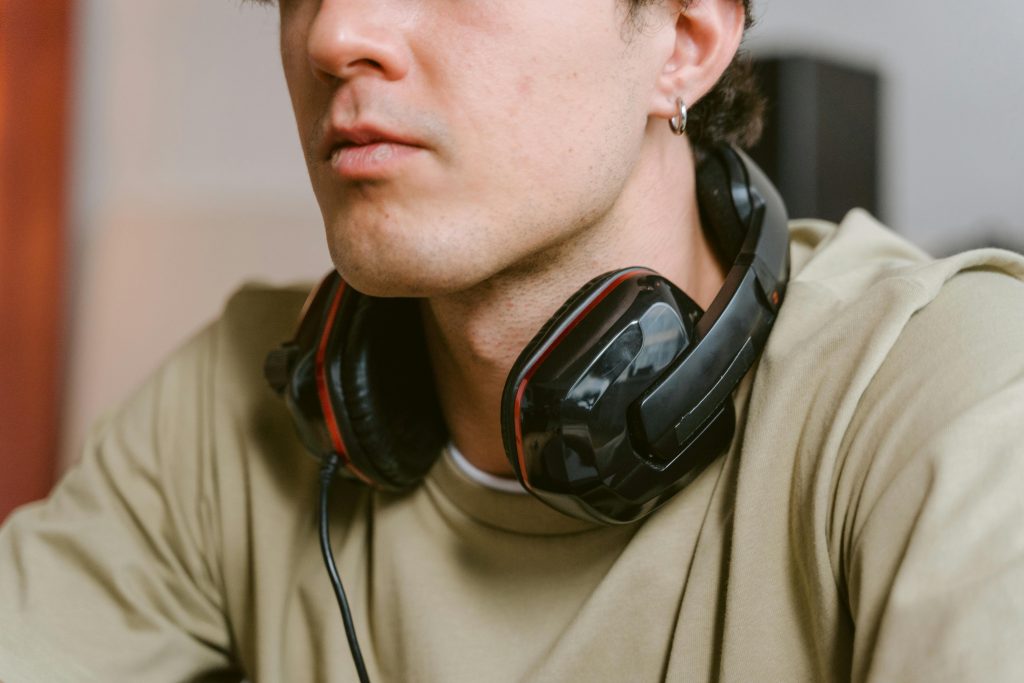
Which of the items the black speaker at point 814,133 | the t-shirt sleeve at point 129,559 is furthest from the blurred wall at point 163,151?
the t-shirt sleeve at point 129,559

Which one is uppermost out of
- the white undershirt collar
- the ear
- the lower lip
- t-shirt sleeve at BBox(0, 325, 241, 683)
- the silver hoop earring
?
the ear

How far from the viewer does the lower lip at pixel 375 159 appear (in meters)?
0.81

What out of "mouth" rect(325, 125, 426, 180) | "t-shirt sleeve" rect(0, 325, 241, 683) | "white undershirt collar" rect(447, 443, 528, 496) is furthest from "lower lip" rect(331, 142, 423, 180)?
"t-shirt sleeve" rect(0, 325, 241, 683)

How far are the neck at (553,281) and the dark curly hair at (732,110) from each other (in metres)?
0.06

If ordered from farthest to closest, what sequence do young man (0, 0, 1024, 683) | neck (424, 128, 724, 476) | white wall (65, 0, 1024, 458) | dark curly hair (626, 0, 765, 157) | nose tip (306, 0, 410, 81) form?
white wall (65, 0, 1024, 458), dark curly hair (626, 0, 765, 157), neck (424, 128, 724, 476), nose tip (306, 0, 410, 81), young man (0, 0, 1024, 683)

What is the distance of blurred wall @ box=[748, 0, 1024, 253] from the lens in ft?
7.27

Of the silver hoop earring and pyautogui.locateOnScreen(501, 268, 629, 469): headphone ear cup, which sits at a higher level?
the silver hoop earring

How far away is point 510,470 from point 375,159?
0.31 meters

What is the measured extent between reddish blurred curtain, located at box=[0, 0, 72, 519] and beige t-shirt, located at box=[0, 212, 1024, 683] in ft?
3.57

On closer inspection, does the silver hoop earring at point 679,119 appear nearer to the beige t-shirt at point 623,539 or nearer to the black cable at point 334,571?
the beige t-shirt at point 623,539

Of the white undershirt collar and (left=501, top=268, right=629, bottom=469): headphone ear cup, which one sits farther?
the white undershirt collar

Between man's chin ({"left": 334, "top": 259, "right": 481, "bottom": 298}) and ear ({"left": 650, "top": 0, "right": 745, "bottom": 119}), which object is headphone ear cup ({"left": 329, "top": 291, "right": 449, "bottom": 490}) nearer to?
man's chin ({"left": 334, "top": 259, "right": 481, "bottom": 298})

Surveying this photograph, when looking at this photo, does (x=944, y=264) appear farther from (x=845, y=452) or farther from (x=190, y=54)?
(x=190, y=54)

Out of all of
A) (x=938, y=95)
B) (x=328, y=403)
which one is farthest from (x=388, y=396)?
(x=938, y=95)
